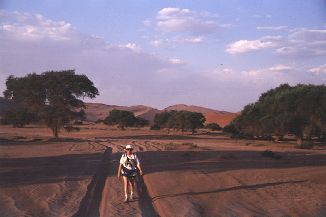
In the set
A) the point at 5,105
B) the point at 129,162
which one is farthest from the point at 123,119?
the point at 129,162

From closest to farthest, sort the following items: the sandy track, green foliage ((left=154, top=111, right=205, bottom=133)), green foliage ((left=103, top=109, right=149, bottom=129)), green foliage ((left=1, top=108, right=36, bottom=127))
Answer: the sandy track, green foliage ((left=1, top=108, right=36, bottom=127)), green foliage ((left=154, top=111, right=205, bottom=133)), green foliage ((left=103, top=109, right=149, bottom=129))

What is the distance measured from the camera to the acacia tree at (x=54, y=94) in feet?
188

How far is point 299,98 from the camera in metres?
52.8

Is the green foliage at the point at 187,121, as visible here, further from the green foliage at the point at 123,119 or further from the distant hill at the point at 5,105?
the distant hill at the point at 5,105

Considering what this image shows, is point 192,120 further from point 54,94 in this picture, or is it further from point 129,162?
point 129,162

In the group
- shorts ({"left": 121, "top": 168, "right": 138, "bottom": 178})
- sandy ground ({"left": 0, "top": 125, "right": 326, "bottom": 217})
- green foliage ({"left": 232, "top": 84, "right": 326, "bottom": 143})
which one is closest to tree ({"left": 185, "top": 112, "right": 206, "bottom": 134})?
green foliage ({"left": 232, "top": 84, "right": 326, "bottom": 143})

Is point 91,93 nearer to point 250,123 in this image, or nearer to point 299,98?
point 250,123

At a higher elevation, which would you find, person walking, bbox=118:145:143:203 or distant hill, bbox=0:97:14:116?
distant hill, bbox=0:97:14:116

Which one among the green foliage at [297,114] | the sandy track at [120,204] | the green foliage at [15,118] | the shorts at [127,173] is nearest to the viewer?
the sandy track at [120,204]

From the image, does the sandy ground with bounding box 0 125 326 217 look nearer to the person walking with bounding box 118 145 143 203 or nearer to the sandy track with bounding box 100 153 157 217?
the sandy track with bounding box 100 153 157 217

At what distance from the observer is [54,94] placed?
5769 cm

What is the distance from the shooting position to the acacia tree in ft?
A: 188

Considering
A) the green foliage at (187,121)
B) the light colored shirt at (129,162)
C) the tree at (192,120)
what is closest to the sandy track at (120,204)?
the light colored shirt at (129,162)

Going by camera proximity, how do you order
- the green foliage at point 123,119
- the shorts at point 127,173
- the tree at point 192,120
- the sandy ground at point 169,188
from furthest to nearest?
the green foliage at point 123,119
the tree at point 192,120
the shorts at point 127,173
the sandy ground at point 169,188
